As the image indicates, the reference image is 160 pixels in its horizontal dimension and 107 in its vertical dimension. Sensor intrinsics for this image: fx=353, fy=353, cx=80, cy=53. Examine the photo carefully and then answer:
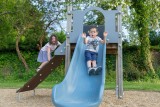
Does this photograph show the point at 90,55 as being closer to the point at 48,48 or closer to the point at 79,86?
the point at 79,86

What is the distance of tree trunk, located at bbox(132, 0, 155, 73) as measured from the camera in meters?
16.9

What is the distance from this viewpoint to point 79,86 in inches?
287

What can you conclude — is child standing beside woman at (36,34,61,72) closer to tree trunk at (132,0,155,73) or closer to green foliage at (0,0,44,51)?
tree trunk at (132,0,155,73)

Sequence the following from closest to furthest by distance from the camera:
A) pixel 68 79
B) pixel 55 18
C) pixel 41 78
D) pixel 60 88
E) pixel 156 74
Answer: pixel 60 88 → pixel 68 79 → pixel 41 78 → pixel 156 74 → pixel 55 18

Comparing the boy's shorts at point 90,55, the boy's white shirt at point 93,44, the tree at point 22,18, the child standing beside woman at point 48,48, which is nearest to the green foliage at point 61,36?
the tree at point 22,18

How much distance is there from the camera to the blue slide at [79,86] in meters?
6.12

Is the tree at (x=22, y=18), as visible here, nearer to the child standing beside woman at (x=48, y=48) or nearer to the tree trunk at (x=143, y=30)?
the tree trunk at (x=143, y=30)

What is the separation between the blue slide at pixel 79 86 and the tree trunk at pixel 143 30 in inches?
341

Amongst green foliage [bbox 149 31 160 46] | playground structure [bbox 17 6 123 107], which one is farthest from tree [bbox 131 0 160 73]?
playground structure [bbox 17 6 123 107]

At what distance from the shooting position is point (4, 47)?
1898cm

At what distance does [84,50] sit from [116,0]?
7.29m

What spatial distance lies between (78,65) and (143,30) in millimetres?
9695

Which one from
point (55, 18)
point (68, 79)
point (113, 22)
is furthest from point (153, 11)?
point (68, 79)

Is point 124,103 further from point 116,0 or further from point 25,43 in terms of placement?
point 25,43
